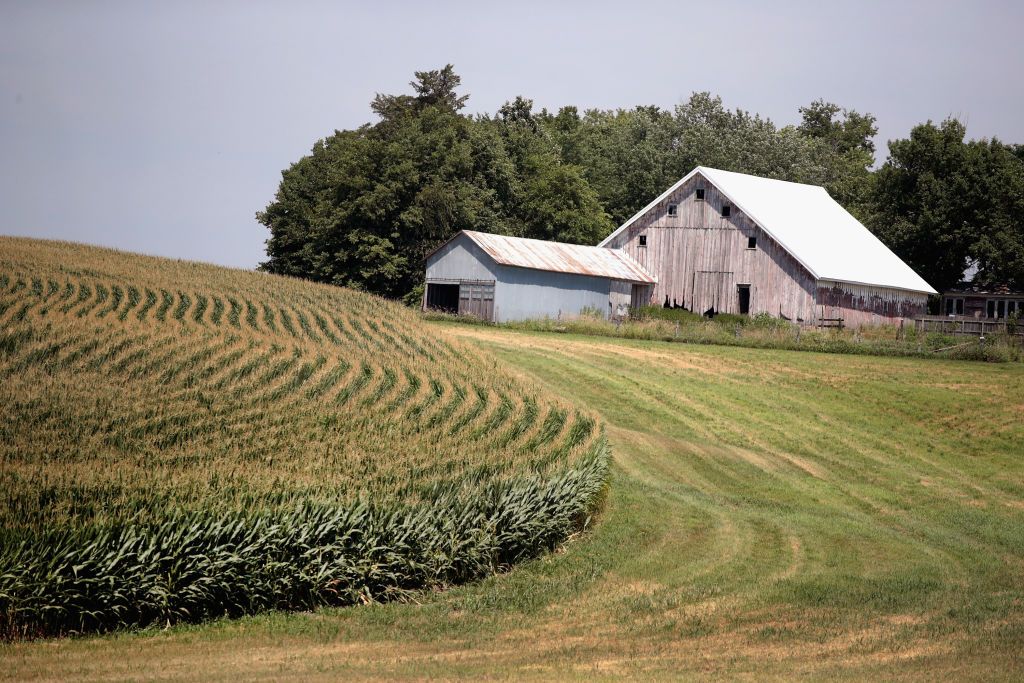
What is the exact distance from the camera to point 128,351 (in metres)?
26.4

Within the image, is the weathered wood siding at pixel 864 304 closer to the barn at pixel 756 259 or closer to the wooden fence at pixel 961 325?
the barn at pixel 756 259

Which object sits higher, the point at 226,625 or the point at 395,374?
the point at 395,374

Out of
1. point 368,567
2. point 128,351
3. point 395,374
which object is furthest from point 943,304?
point 368,567

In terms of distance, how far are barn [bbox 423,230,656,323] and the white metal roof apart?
13.1ft

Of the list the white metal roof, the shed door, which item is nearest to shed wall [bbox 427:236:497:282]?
the shed door

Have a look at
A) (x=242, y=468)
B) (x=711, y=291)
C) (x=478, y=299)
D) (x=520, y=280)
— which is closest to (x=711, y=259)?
(x=711, y=291)

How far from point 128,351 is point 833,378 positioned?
1006 inches

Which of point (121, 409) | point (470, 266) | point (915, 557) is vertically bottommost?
point (915, 557)

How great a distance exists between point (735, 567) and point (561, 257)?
37.7 metres

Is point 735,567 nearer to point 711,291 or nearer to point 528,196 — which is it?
point 711,291

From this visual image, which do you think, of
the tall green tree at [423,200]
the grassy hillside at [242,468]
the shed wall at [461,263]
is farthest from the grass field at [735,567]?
the tall green tree at [423,200]

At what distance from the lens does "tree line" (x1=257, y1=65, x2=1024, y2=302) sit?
232ft

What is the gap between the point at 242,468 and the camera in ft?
61.2

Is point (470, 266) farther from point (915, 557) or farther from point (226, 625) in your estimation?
point (226, 625)
